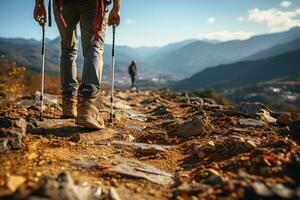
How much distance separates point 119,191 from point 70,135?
84.3 inches

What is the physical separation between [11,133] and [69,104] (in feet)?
6.77

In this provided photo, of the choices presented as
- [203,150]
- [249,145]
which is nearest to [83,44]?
[203,150]

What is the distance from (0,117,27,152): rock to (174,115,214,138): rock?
7.89ft

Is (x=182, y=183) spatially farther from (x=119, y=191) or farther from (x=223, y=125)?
(x=223, y=125)

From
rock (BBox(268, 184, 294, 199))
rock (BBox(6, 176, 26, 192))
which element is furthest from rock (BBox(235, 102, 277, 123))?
rock (BBox(6, 176, 26, 192))

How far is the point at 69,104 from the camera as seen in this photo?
5.81 metres

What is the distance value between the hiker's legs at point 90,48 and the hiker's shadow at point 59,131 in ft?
2.21

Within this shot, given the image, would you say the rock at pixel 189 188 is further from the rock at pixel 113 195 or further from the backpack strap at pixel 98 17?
the backpack strap at pixel 98 17

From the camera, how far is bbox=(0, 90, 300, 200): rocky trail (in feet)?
8.25

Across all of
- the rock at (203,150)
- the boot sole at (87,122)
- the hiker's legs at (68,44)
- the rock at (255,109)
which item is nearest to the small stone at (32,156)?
the boot sole at (87,122)

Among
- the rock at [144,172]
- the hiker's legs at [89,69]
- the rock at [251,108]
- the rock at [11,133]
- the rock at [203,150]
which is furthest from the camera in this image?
the rock at [251,108]

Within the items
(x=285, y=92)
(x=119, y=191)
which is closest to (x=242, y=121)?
(x=119, y=191)

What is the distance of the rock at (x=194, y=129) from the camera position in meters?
5.34

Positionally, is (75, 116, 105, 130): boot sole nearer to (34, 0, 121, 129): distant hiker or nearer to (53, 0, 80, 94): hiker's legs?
(34, 0, 121, 129): distant hiker
